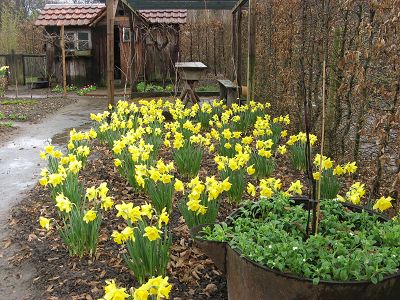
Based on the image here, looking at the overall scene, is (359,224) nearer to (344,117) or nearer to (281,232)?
(281,232)

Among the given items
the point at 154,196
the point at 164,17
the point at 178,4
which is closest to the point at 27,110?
the point at 178,4

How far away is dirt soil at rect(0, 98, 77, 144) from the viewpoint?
8984 mm

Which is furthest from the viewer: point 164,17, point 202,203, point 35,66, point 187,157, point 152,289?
point 35,66

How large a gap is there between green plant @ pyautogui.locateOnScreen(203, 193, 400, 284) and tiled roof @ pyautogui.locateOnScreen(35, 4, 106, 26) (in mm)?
15611

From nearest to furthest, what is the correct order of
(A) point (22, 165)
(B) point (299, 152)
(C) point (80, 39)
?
(B) point (299, 152) < (A) point (22, 165) < (C) point (80, 39)

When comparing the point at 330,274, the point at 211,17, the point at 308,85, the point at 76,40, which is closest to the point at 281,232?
the point at 330,274

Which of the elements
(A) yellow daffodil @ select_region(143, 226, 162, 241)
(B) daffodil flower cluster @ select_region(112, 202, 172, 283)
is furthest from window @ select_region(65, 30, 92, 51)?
(A) yellow daffodil @ select_region(143, 226, 162, 241)

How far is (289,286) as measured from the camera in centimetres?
200

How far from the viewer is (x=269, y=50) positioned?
792cm

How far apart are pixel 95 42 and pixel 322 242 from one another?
16.9m

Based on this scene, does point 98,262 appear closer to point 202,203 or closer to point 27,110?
point 202,203

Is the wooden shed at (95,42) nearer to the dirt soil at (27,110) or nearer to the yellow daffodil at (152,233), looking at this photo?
the dirt soil at (27,110)

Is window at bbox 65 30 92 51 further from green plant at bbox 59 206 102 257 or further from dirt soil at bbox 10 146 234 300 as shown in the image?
green plant at bbox 59 206 102 257

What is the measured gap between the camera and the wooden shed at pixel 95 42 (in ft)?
55.1
